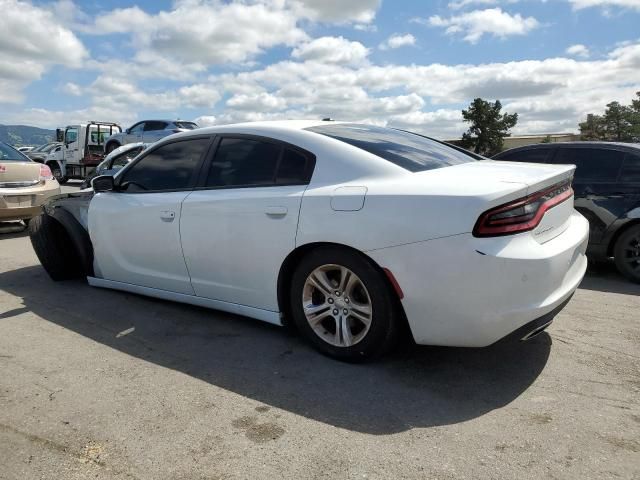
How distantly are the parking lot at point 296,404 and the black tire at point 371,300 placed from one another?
109 millimetres

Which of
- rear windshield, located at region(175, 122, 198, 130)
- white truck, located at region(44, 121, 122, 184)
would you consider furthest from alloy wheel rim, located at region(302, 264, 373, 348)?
white truck, located at region(44, 121, 122, 184)

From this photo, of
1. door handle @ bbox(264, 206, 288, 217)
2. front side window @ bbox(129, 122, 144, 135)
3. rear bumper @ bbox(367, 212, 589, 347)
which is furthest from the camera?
front side window @ bbox(129, 122, 144, 135)

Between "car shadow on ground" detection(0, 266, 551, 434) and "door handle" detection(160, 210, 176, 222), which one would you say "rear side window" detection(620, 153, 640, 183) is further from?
"door handle" detection(160, 210, 176, 222)

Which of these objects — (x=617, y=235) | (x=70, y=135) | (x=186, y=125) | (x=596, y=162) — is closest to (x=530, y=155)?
(x=596, y=162)

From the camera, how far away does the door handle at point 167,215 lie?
392cm

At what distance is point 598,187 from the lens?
5.58 meters

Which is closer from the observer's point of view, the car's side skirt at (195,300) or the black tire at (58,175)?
the car's side skirt at (195,300)

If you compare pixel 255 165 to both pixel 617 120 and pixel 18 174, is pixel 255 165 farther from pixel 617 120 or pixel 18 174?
pixel 617 120

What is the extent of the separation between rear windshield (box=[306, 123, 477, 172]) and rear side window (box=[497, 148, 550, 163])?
9.16 feet

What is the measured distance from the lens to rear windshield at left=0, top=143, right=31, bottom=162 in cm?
845

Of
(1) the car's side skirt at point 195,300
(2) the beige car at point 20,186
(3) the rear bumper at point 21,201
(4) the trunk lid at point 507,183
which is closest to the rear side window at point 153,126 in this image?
(2) the beige car at point 20,186

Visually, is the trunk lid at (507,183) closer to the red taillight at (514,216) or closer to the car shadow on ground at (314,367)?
the red taillight at (514,216)

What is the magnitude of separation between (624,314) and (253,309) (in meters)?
3.02

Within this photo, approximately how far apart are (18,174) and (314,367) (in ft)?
23.9
